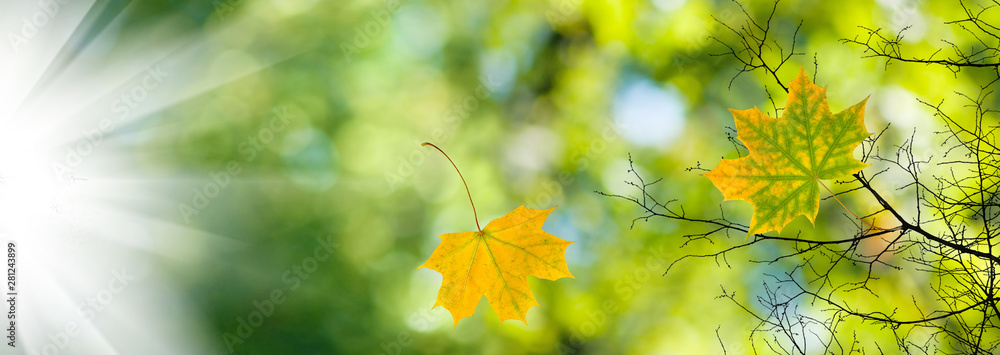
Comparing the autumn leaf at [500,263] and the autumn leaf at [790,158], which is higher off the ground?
the autumn leaf at [790,158]

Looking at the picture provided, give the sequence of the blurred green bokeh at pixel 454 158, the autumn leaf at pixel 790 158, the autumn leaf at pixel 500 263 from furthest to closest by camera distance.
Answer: the blurred green bokeh at pixel 454 158 < the autumn leaf at pixel 500 263 < the autumn leaf at pixel 790 158

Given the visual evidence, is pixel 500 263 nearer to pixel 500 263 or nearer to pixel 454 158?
pixel 500 263

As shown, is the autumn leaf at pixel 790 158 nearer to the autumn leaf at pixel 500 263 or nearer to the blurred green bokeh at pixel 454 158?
the autumn leaf at pixel 500 263

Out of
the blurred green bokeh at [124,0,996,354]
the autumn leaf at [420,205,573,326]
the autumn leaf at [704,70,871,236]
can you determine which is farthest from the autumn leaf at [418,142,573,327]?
the blurred green bokeh at [124,0,996,354]

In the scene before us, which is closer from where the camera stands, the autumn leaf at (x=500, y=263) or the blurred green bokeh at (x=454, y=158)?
the autumn leaf at (x=500, y=263)

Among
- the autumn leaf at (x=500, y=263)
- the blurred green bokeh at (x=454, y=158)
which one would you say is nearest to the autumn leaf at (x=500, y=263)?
the autumn leaf at (x=500, y=263)

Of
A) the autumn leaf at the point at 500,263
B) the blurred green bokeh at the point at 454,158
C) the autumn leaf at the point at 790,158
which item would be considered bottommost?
the autumn leaf at the point at 500,263
